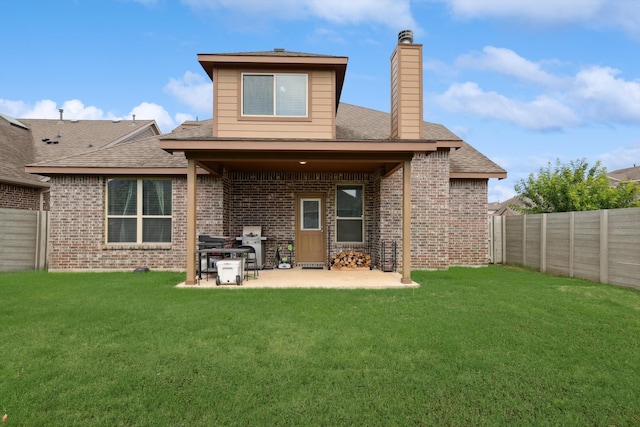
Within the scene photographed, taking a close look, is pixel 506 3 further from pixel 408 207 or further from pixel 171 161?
pixel 171 161

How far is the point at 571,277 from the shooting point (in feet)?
30.8

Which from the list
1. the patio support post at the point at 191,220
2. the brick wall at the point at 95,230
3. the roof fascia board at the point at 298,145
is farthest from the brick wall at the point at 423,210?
the patio support post at the point at 191,220

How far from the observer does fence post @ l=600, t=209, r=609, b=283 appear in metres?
8.32

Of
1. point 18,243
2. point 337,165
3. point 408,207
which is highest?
point 337,165

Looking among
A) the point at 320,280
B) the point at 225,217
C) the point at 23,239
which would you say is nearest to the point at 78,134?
the point at 23,239

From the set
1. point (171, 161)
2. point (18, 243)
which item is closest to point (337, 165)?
point (171, 161)

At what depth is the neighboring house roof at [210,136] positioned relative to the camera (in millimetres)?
10008

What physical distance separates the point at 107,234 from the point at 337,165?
6.53 meters

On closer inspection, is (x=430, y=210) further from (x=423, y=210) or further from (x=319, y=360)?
(x=319, y=360)

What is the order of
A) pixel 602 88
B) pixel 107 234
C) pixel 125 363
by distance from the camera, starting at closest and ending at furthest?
1. pixel 125 363
2. pixel 107 234
3. pixel 602 88

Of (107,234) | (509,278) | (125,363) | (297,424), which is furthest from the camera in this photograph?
(107,234)

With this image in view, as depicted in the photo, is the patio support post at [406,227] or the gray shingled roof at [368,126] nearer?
the patio support post at [406,227]

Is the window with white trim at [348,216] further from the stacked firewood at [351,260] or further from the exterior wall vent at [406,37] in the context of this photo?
the exterior wall vent at [406,37]

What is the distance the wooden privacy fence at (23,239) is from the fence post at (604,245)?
14.3 meters
